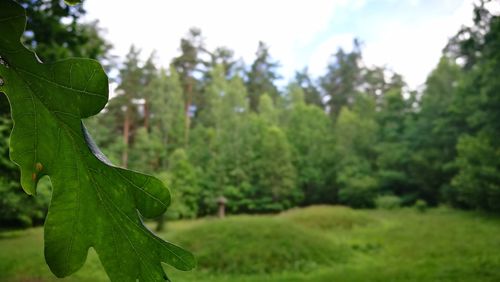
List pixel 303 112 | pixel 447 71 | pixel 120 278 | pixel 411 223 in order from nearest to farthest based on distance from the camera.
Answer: pixel 120 278 < pixel 411 223 < pixel 447 71 < pixel 303 112

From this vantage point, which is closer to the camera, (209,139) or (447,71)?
(447,71)

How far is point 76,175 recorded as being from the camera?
22.0 inches

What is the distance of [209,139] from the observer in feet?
81.3

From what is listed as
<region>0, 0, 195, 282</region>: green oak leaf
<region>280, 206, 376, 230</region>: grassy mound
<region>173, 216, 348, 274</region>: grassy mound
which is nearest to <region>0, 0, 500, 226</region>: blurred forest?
<region>280, 206, 376, 230</region>: grassy mound

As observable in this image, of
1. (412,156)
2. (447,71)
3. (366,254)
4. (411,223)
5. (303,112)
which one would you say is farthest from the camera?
(303,112)

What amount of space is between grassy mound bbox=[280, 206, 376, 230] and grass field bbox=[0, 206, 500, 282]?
1311 mm

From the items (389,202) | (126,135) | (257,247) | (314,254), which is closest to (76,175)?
(257,247)

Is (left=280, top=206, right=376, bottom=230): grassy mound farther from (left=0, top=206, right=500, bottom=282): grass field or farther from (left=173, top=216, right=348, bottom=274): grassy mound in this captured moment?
(left=173, top=216, right=348, bottom=274): grassy mound

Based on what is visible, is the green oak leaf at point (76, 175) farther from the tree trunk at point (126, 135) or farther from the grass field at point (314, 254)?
the tree trunk at point (126, 135)

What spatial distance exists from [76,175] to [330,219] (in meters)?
15.3

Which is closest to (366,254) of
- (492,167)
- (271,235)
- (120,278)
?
(271,235)

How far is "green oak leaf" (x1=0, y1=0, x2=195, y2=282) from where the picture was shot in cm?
52

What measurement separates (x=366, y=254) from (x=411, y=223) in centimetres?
489

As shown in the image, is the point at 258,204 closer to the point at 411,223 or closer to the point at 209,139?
the point at 209,139
